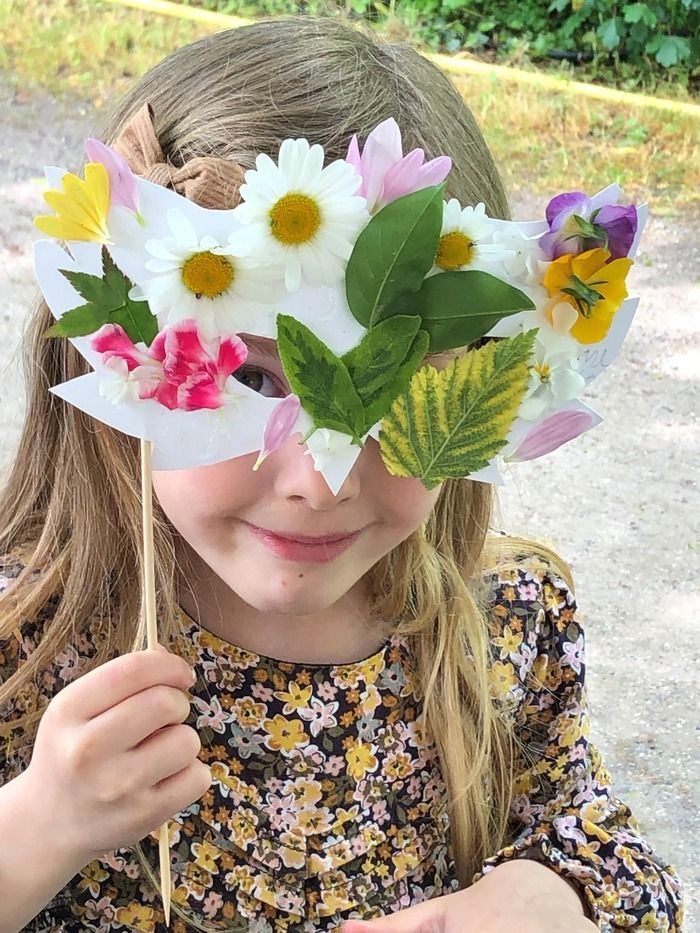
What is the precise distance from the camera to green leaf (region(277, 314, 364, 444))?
2.02ft

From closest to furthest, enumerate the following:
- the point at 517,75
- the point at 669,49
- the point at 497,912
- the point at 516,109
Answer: the point at 497,912, the point at 516,109, the point at 517,75, the point at 669,49

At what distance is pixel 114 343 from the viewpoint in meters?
0.62

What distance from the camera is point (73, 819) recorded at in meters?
0.69

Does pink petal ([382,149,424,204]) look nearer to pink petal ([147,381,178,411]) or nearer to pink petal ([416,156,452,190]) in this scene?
pink petal ([416,156,452,190])

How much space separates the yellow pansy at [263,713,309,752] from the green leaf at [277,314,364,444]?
0.34 metres

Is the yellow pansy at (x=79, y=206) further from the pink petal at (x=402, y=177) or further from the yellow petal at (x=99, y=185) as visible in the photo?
the pink petal at (x=402, y=177)

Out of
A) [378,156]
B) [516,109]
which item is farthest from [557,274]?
[516,109]

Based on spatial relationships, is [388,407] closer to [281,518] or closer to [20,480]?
[281,518]

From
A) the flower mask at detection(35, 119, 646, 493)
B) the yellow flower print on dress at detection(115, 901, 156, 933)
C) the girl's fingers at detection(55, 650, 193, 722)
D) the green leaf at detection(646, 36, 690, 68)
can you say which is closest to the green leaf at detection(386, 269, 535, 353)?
the flower mask at detection(35, 119, 646, 493)

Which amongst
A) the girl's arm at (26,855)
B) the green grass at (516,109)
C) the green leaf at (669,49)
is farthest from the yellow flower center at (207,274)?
the green leaf at (669,49)

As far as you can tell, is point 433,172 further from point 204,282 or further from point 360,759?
point 360,759

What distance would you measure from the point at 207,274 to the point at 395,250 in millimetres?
94

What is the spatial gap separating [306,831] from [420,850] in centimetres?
10

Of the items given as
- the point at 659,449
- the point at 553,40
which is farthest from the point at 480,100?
the point at 659,449
